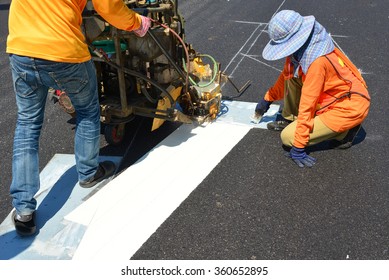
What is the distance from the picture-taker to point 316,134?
331 centimetres

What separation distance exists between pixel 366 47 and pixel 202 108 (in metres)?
3.27

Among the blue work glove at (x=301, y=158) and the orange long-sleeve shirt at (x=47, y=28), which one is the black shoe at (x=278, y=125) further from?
the orange long-sleeve shirt at (x=47, y=28)

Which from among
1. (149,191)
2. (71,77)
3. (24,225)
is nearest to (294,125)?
(149,191)

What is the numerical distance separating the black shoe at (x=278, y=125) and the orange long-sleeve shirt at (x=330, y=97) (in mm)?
474

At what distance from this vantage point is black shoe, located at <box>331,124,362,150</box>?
11.3ft

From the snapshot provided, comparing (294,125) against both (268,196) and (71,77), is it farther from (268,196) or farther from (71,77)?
(71,77)

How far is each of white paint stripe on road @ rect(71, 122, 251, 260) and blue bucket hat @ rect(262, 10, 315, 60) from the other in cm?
97

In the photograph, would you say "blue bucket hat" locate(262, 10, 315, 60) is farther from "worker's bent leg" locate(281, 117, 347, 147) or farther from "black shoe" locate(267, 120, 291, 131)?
"black shoe" locate(267, 120, 291, 131)

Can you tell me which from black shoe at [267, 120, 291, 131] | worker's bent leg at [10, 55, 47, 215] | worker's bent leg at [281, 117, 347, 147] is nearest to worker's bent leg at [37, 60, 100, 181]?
worker's bent leg at [10, 55, 47, 215]

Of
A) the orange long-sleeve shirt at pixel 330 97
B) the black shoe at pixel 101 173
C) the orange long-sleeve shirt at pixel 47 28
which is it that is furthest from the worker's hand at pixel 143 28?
the orange long-sleeve shirt at pixel 330 97

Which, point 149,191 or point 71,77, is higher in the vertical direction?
point 71,77

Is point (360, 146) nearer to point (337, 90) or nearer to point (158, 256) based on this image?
point (337, 90)

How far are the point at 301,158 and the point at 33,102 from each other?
6.80 feet

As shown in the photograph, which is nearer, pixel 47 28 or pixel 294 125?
pixel 47 28
